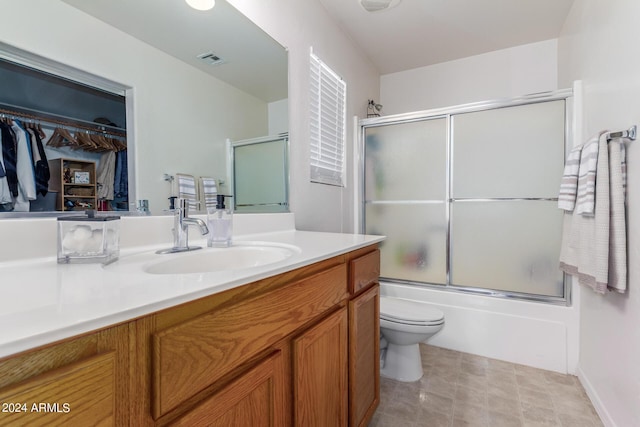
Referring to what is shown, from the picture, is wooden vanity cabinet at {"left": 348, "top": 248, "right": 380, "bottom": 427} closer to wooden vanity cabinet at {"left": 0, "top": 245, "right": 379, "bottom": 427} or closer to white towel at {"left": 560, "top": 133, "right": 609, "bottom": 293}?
wooden vanity cabinet at {"left": 0, "top": 245, "right": 379, "bottom": 427}

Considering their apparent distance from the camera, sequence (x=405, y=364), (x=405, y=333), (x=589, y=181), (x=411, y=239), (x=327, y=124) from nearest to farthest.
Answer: (x=589, y=181) → (x=405, y=333) → (x=405, y=364) → (x=327, y=124) → (x=411, y=239)

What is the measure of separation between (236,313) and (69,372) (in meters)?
0.28

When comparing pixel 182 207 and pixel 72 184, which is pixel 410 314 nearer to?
pixel 182 207

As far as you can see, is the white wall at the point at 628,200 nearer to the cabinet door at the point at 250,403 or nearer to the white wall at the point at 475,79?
the white wall at the point at 475,79

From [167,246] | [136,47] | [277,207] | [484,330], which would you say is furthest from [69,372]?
[484,330]

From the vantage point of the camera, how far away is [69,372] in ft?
1.21

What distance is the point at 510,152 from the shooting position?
2025mm

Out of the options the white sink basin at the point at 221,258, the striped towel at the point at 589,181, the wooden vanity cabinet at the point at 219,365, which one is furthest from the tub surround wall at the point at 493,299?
the white sink basin at the point at 221,258

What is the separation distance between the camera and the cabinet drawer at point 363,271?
3.68 ft

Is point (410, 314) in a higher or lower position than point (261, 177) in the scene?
lower

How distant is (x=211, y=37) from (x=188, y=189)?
67 cm

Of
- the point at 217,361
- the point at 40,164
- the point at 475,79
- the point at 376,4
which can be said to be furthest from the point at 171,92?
the point at 475,79

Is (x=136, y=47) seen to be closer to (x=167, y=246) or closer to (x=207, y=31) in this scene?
(x=207, y=31)

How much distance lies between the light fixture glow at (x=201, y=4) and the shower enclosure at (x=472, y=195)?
4.95ft
